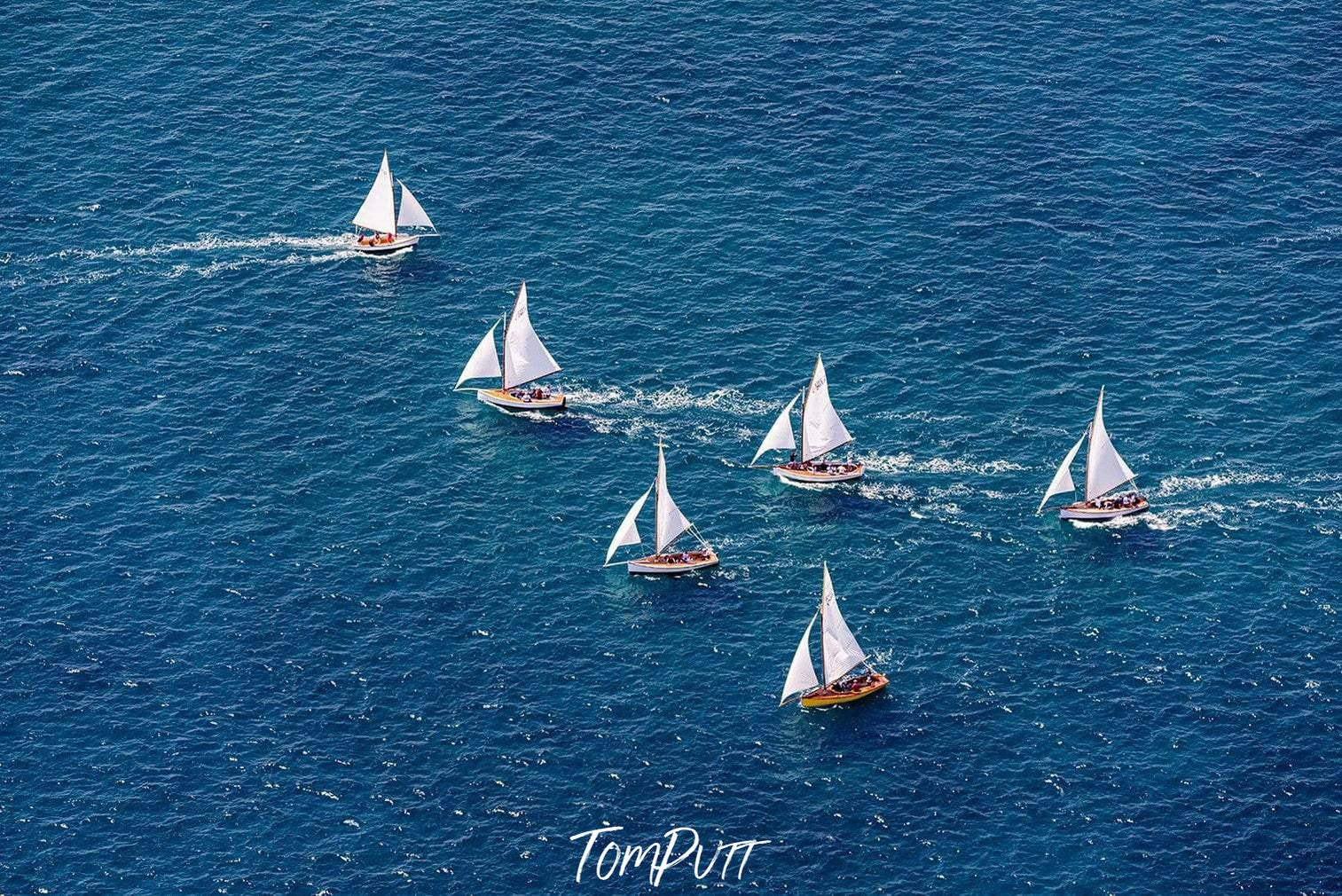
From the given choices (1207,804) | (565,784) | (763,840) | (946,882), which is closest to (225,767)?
(565,784)

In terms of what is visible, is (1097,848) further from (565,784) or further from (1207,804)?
(565,784)

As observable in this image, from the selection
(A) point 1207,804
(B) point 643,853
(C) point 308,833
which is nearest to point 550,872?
(B) point 643,853

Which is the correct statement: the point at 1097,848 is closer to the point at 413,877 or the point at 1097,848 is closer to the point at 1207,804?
the point at 1207,804

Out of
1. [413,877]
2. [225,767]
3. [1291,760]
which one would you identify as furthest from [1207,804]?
[225,767]

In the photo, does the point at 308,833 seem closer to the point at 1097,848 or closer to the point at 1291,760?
the point at 1097,848

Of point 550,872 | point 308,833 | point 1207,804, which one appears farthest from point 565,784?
point 1207,804
